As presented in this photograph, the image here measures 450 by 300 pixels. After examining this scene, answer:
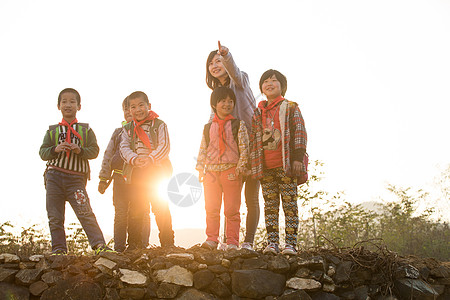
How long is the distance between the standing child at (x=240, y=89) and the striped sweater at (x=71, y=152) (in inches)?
64.4

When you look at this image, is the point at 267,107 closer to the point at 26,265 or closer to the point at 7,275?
the point at 26,265

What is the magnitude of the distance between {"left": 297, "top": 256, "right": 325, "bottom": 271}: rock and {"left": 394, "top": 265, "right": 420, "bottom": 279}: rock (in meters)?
0.88

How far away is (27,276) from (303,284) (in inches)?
99.9

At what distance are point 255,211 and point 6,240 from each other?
4513 mm

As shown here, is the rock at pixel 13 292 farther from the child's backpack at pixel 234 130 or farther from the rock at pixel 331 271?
the rock at pixel 331 271

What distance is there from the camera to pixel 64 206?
4.03 metres

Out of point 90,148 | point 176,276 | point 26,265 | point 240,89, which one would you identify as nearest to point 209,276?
point 176,276

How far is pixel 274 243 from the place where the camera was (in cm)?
375

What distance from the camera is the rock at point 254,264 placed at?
135 inches

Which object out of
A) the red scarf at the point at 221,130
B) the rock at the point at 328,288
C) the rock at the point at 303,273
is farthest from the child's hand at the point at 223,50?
the rock at the point at 328,288

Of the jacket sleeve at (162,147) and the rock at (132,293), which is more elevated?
the jacket sleeve at (162,147)

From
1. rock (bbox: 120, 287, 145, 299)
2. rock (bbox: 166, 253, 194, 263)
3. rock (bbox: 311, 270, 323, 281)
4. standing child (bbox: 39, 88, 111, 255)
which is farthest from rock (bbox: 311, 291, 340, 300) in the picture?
standing child (bbox: 39, 88, 111, 255)

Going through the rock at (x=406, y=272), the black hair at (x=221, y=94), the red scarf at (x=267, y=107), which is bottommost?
the rock at (x=406, y=272)

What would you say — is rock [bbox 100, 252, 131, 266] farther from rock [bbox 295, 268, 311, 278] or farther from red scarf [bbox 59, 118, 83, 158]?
rock [bbox 295, 268, 311, 278]
